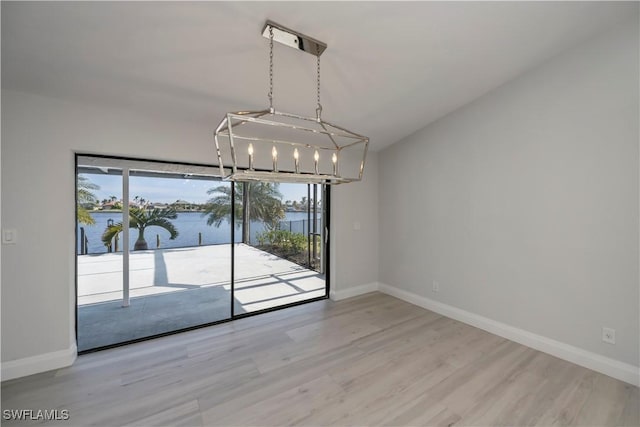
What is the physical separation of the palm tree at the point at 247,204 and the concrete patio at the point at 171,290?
1.24 ft

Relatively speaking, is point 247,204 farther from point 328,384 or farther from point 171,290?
point 328,384

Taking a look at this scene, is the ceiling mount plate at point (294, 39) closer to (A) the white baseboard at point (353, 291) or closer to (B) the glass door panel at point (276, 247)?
(B) the glass door panel at point (276, 247)

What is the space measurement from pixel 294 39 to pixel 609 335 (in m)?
3.53

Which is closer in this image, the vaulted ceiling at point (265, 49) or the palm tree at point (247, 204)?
the vaulted ceiling at point (265, 49)

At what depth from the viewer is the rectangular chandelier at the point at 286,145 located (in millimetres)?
1615

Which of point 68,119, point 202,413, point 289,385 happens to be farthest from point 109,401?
point 68,119

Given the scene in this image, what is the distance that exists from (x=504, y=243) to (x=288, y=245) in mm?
2884

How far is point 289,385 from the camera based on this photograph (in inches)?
83.4

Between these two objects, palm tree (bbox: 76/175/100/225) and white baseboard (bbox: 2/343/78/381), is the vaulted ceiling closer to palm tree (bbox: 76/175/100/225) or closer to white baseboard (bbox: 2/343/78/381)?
palm tree (bbox: 76/175/100/225)

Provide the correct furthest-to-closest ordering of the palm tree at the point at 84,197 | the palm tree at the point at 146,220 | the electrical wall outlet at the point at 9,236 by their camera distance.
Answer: the palm tree at the point at 146,220, the palm tree at the point at 84,197, the electrical wall outlet at the point at 9,236

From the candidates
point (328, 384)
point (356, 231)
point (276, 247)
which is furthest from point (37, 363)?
point (356, 231)

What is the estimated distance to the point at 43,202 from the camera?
2.27 m

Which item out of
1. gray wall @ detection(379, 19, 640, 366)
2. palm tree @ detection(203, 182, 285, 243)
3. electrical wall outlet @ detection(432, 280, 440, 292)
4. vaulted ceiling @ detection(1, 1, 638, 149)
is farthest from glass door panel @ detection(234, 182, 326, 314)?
gray wall @ detection(379, 19, 640, 366)

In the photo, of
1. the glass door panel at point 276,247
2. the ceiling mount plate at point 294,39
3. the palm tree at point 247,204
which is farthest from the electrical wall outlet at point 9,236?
the ceiling mount plate at point 294,39
